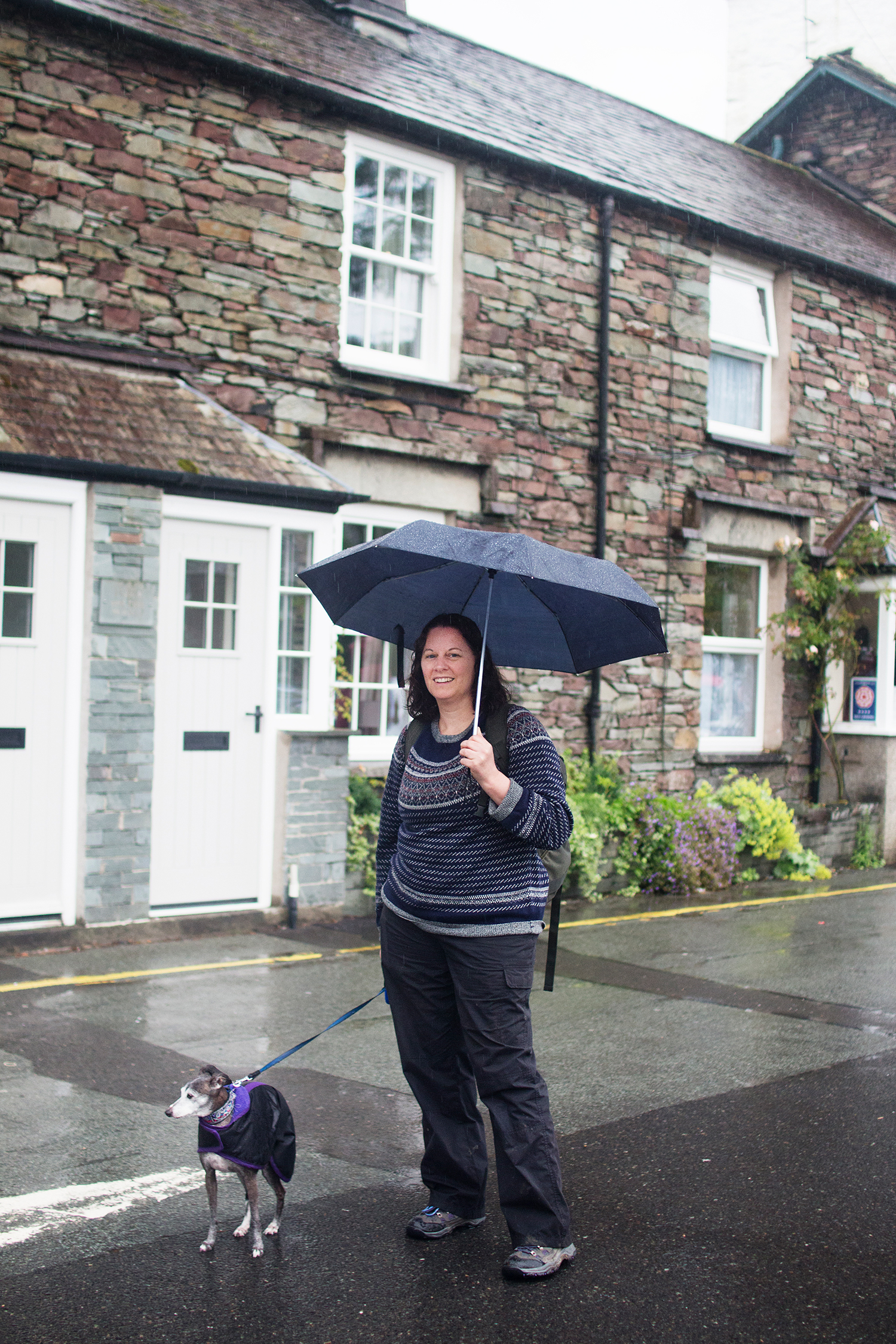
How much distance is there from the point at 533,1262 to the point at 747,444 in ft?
35.6

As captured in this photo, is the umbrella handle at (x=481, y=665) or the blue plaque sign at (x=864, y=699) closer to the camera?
the umbrella handle at (x=481, y=665)

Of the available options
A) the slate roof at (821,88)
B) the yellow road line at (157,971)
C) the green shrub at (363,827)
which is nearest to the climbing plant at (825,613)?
the green shrub at (363,827)

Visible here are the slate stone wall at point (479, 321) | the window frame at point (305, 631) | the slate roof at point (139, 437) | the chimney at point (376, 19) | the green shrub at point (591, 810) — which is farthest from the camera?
the chimney at point (376, 19)

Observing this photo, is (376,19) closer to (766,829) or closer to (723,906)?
(766,829)

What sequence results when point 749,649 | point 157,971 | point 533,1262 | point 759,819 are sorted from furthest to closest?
point 749,649 → point 759,819 → point 157,971 → point 533,1262

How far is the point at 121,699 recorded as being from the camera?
26.7ft

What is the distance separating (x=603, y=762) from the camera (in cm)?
1169

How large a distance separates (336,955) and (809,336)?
31.1ft

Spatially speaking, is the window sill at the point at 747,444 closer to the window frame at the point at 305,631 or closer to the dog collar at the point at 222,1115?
the window frame at the point at 305,631

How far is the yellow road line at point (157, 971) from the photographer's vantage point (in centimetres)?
689

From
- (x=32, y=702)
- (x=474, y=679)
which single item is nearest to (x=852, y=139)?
(x=32, y=702)

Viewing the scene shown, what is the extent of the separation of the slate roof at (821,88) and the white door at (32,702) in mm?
13933

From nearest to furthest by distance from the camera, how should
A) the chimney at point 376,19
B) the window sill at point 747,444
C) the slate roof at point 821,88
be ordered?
the chimney at point 376,19 → the window sill at point 747,444 → the slate roof at point 821,88

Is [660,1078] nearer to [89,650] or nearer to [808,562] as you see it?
[89,650]
